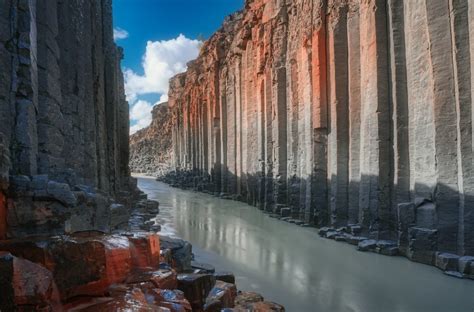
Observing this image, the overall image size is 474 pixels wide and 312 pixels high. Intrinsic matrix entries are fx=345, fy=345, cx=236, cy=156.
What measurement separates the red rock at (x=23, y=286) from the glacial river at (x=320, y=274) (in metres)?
3.88

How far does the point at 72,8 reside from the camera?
7.52m

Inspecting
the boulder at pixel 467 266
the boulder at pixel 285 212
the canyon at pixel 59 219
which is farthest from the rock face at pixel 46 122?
the boulder at pixel 285 212

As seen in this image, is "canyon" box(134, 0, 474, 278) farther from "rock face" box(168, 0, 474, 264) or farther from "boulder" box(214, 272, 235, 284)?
"boulder" box(214, 272, 235, 284)

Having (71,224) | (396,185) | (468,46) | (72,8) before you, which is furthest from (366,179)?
(72,8)

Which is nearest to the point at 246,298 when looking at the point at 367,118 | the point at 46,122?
the point at 46,122

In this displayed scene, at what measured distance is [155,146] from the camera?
70.5 meters

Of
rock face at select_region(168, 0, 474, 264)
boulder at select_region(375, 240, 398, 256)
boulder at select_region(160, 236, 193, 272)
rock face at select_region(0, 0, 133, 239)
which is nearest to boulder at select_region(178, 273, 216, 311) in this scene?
boulder at select_region(160, 236, 193, 272)

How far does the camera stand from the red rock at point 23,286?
111 inches

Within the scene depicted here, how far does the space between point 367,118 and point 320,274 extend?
4.98m

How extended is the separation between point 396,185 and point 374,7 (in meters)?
5.13

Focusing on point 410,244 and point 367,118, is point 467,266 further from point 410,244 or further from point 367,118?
point 367,118

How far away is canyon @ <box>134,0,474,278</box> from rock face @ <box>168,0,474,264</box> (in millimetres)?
31

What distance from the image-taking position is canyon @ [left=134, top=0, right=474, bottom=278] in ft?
24.1

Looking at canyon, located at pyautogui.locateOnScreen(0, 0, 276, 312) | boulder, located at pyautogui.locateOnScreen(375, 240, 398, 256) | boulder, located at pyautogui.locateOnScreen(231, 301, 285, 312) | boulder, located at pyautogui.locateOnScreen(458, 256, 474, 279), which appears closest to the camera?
canyon, located at pyautogui.locateOnScreen(0, 0, 276, 312)
